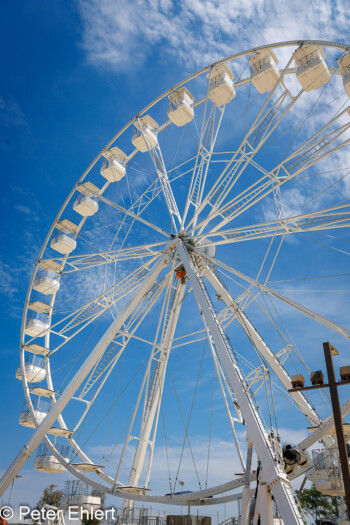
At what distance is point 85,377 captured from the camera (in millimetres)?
18578

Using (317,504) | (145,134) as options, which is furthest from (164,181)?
(317,504)

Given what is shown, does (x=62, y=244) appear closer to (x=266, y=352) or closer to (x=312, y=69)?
(x=266, y=352)

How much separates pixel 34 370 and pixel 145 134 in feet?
39.3

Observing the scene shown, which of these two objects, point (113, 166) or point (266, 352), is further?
point (113, 166)

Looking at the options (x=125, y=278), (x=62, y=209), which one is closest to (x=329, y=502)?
(x=125, y=278)

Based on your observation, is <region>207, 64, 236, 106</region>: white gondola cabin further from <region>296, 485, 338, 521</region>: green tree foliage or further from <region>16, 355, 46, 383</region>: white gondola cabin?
<region>296, 485, 338, 521</region>: green tree foliage

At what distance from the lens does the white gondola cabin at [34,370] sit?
22266mm

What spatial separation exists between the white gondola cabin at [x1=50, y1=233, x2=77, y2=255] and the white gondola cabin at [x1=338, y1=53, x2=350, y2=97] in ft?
45.6

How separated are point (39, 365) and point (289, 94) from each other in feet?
52.5

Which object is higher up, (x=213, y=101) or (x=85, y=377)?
(x=213, y=101)

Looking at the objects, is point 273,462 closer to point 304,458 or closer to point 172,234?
point 304,458

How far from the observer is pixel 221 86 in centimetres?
1905

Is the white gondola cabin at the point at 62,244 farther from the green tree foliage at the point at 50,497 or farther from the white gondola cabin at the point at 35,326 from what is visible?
the green tree foliage at the point at 50,497

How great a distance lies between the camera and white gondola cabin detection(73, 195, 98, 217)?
74.8 feet
